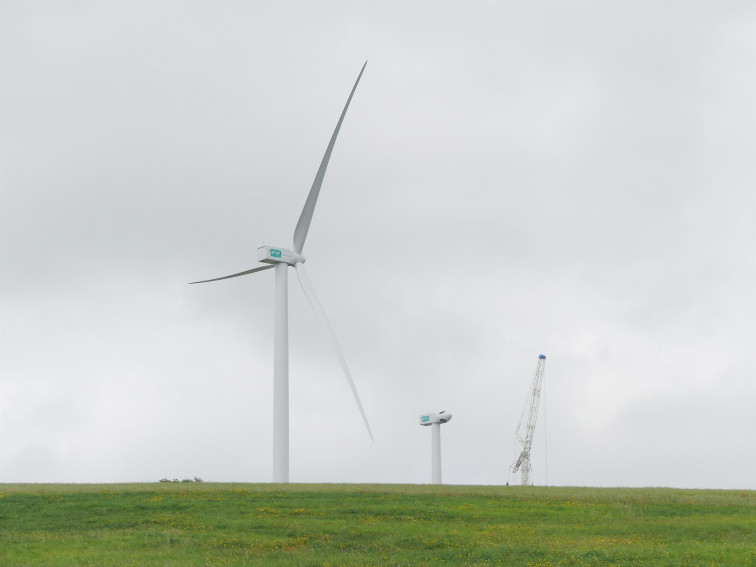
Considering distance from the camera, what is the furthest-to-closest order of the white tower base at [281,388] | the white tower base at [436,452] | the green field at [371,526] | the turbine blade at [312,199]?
1. the white tower base at [436,452]
2. the turbine blade at [312,199]
3. the white tower base at [281,388]
4. the green field at [371,526]

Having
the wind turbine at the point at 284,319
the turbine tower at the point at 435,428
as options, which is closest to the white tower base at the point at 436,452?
the turbine tower at the point at 435,428

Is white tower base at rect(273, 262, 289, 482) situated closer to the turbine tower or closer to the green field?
the green field

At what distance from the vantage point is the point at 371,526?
54438 millimetres

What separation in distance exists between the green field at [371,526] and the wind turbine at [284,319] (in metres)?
16.2

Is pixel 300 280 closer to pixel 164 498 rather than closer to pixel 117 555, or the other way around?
pixel 164 498

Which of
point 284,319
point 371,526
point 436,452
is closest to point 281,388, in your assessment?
point 284,319

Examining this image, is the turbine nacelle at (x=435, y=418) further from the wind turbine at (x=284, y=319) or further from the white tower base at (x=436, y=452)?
the wind turbine at (x=284, y=319)

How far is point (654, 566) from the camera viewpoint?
4297cm

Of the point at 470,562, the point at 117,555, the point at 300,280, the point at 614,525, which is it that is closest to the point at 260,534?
the point at 117,555

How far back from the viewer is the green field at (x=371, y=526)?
45469mm

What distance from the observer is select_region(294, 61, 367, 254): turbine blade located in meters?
99.4

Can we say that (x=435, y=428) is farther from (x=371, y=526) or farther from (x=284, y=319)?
(x=371, y=526)

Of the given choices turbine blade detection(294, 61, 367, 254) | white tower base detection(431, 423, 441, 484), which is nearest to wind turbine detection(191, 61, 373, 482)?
turbine blade detection(294, 61, 367, 254)

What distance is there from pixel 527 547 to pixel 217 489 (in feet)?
108
